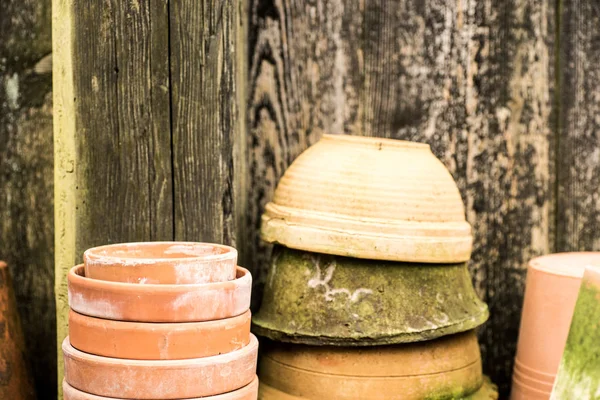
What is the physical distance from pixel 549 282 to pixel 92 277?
52.7 inches

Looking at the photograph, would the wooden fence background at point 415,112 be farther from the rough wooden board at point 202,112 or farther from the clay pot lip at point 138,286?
the clay pot lip at point 138,286

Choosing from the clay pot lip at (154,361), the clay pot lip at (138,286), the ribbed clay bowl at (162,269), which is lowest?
the clay pot lip at (154,361)

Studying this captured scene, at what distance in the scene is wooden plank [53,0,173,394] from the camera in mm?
2369

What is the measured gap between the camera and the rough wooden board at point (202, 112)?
2396 mm

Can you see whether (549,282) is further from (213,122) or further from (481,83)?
(213,122)

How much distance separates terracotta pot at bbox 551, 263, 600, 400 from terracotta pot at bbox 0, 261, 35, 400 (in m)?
1.57

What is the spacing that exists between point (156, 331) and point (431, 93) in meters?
1.55

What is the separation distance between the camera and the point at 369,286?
235 centimetres

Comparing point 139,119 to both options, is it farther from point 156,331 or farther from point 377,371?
point 377,371

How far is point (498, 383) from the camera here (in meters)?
3.06

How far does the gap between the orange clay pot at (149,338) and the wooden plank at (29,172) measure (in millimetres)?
1037

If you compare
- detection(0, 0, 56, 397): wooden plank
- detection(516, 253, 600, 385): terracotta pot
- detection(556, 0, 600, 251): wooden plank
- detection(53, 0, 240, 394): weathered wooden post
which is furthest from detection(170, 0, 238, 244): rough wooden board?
detection(556, 0, 600, 251): wooden plank

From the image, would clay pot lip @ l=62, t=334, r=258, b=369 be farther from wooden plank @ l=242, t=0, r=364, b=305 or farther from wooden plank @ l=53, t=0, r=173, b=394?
wooden plank @ l=242, t=0, r=364, b=305

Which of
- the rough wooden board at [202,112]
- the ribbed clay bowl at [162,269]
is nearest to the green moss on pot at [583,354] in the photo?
the ribbed clay bowl at [162,269]
